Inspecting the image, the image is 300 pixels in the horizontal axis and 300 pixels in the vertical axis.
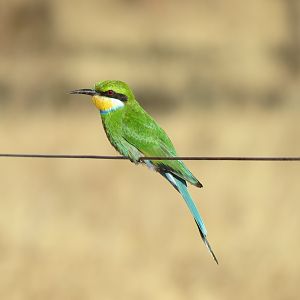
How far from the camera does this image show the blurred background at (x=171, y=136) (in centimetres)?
838

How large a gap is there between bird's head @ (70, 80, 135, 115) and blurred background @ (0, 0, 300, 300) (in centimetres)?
396

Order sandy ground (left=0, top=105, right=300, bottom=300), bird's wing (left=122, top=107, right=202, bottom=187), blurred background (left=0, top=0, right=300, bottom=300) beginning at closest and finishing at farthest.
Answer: bird's wing (left=122, top=107, right=202, bottom=187)
sandy ground (left=0, top=105, right=300, bottom=300)
blurred background (left=0, top=0, right=300, bottom=300)

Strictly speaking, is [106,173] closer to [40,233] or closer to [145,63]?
[40,233]

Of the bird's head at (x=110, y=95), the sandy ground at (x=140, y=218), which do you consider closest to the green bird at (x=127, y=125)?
the bird's head at (x=110, y=95)

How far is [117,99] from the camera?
402 cm

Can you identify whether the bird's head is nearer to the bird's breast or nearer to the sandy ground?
the bird's breast

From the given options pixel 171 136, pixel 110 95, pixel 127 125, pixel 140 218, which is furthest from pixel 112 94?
pixel 171 136

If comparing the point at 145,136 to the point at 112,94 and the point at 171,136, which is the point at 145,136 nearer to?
the point at 112,94

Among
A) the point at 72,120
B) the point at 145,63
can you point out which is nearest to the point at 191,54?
the point at 145,63

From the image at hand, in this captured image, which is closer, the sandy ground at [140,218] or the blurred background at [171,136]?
Answer: the sandy ground at [140,218]

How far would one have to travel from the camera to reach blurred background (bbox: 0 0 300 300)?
8375 mm

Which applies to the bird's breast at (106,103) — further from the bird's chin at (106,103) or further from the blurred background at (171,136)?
the blurred background at (171,136)

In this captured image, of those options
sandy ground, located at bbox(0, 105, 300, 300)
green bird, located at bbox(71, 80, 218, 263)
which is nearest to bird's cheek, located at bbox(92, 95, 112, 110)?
green bird, located at bbox(71, 80, 218, 263)

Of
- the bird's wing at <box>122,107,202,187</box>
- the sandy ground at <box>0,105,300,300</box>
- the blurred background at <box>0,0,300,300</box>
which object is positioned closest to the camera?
the bird's wing at <box>122,107,202,187</box>
